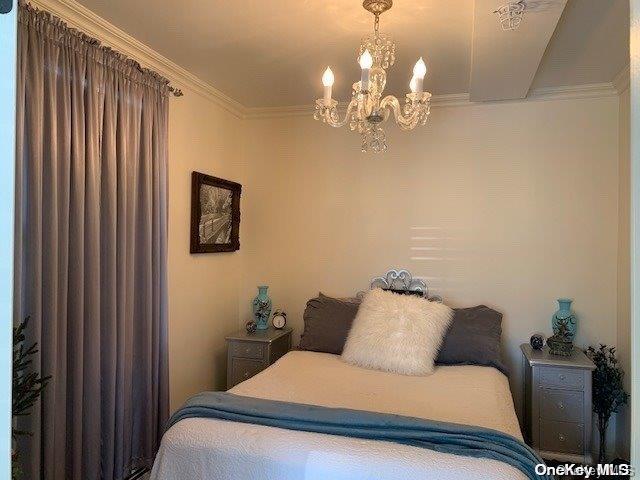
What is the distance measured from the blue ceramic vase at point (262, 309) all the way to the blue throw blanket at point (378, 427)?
165 centimetres

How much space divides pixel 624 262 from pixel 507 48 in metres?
1.71

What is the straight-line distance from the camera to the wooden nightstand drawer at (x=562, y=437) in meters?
2.73

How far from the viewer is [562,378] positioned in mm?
2752

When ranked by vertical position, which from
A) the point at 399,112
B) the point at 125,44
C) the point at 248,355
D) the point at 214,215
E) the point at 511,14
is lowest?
the point at 248,355

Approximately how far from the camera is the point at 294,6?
7.00 feet

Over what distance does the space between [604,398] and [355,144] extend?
2.55 metres

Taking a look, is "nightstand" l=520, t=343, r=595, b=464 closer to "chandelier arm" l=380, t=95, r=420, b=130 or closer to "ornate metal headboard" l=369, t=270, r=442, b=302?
"ornate metal headboard" l=369, t=270, r=442, b=302

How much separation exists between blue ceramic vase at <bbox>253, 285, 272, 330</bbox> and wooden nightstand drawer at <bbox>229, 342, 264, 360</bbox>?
0.93 ft

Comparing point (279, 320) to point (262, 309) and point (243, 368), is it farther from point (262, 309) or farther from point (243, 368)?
point (243, 368)

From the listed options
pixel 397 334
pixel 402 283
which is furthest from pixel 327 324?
pixel 402 283

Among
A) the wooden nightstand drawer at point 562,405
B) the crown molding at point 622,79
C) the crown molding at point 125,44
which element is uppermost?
the crown molding at point 125,44

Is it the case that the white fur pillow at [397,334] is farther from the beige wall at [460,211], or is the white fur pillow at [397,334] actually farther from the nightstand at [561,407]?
the nightstand at [561,407]

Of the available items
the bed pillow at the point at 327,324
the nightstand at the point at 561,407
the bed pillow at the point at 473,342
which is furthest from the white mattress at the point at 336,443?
the bed pillow at the point at 327,324

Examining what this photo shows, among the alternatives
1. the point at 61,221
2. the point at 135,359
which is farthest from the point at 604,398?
the point at 61,221
